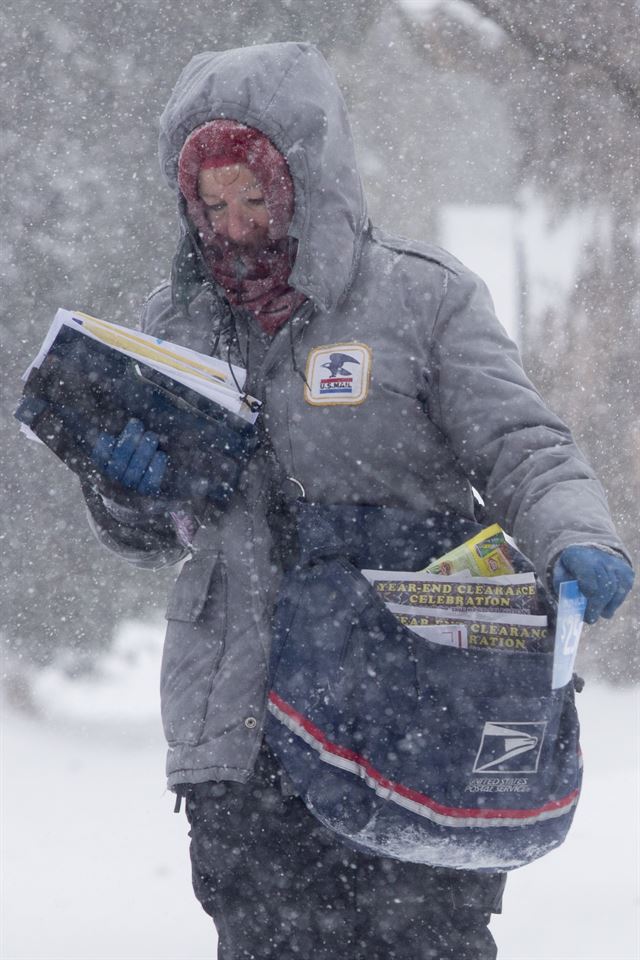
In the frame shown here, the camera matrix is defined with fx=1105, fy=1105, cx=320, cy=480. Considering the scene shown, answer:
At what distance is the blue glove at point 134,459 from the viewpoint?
1.54 meters

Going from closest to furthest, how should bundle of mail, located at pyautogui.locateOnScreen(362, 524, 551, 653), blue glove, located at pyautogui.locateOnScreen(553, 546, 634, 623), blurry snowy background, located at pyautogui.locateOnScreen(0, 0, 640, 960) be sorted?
blue glove, located at pyautogui.locateOnScreen(553, 546, 634, 623), bundle of mail, located at pyautogui.locateOnScreen(362, 524, 551, 653), blurry snowy background, located at pyautogui.locateOnScreen(0, 0, 640, 960)

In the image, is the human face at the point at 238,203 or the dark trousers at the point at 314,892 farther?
the human face at the point at 238,203

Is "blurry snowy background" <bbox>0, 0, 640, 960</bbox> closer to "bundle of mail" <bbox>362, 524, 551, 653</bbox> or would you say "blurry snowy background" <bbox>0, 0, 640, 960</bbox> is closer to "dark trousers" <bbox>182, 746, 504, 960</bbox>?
"dark trousers" <bbox>182, 746, 504, 960</bbox>

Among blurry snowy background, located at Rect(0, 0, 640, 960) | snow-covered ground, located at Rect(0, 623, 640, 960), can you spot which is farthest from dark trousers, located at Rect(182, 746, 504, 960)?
blurry snowy background, located at Rect(0, 0, 640, 960)

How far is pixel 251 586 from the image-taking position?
5.08 ft

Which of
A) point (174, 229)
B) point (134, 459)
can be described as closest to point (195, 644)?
point (134, 459)

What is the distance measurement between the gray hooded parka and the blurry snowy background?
2.54m

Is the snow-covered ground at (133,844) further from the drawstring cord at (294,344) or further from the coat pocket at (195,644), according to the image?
the drawstring cord at (294,344)

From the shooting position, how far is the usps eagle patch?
1.54 meters

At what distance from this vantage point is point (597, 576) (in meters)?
1.27

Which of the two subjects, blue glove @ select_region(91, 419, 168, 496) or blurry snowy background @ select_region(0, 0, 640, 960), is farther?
blurry snowy background @ select_region(0, 0, 640, 960)

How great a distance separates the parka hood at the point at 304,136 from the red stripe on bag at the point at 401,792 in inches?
22.7

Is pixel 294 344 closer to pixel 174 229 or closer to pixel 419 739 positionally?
pixel 419 739

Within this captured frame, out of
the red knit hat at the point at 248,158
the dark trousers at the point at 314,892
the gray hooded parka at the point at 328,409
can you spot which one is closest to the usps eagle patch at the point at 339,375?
the gray hooded parka at the point at 328,409
